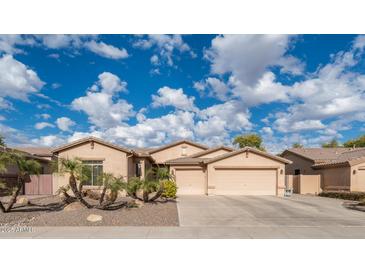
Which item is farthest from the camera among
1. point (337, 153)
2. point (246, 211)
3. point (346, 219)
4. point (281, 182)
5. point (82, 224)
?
point (337, 153)

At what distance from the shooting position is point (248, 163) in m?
22.8

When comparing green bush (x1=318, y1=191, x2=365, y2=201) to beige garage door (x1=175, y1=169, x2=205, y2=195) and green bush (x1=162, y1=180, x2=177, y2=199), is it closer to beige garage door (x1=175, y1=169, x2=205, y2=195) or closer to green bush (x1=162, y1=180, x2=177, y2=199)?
beige garage door (x1=175, y1=169, x2=205, y2=195)

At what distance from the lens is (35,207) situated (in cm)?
1422

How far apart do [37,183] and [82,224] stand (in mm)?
14552

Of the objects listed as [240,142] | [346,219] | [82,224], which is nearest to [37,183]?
[82,224]

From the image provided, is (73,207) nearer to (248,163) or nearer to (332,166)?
(248,163)

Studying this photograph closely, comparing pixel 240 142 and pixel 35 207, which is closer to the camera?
pixel 35 207

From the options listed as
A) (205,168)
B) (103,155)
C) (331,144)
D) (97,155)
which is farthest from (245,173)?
(331,144)

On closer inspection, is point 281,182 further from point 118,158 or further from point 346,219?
point 118,158

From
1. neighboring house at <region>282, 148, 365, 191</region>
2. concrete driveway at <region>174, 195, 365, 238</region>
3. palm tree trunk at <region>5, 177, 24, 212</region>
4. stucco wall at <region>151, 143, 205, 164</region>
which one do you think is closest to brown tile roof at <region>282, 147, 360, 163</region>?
neighboring house at <region>282, 148, 365, 191</region>

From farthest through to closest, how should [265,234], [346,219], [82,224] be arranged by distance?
[346,219]
[82,224]
[265,234]

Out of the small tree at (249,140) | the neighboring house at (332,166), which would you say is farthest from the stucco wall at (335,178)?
the small tree at (249,140)

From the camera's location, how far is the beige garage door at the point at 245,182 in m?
22.5

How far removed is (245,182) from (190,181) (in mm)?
4255
